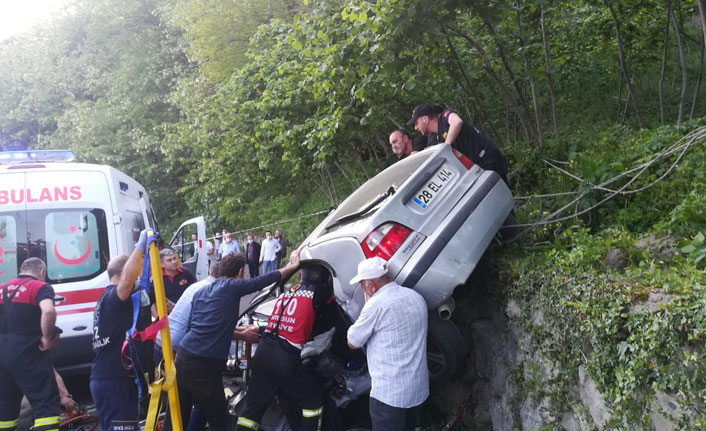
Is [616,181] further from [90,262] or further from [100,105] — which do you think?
[100,105]

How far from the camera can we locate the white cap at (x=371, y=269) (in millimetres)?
3768

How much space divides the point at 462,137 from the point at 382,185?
907 mm

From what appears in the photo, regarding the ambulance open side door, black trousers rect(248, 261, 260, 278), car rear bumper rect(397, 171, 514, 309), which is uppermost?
car rear bumper rect(397, 171, 514, 309)

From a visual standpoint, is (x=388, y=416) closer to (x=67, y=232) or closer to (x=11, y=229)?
(x=67, y=232)

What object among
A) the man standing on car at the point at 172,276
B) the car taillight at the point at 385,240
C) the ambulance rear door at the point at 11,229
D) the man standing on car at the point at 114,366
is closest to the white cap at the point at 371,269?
the car taillight at the point at 385,240

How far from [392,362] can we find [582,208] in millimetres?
2142

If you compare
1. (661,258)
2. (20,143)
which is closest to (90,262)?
(661,258)

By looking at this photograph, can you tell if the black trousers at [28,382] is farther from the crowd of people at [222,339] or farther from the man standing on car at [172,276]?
the man standing on car at [172,276]

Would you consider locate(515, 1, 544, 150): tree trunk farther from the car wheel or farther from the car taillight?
the car wheel

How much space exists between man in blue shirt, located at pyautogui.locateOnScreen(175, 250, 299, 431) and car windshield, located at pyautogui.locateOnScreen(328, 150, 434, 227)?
0.64 metres

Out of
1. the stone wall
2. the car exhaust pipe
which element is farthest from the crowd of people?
the stone wall

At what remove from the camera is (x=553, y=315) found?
3.49 metres

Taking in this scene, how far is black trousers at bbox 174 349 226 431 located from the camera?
4.54 m

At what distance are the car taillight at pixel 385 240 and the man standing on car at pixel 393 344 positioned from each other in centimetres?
20
